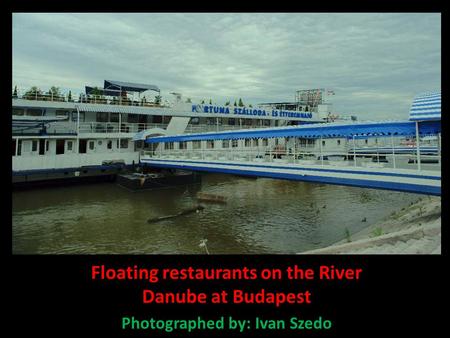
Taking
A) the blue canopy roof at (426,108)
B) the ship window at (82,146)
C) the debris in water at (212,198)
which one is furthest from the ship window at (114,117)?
the blue canopy roof at (426,108)

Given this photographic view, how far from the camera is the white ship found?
838 inches

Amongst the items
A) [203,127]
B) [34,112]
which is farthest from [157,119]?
[34,112]

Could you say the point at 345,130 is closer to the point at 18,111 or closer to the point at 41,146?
the point at 41,146

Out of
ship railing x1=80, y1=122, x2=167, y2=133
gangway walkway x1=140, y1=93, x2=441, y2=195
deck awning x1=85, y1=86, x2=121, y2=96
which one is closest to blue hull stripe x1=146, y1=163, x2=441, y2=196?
gangway walkway x1=140, y1=93, x2=441, y2=195

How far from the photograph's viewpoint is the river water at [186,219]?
1130 cm

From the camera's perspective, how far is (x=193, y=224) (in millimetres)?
13828

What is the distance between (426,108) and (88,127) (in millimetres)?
23772

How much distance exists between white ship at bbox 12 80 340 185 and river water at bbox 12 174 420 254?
1727 millimetres

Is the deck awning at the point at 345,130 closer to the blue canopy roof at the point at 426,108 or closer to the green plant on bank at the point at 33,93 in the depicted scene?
the blue canopy roof at the point at 426,108

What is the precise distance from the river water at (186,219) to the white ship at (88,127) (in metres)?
1.73

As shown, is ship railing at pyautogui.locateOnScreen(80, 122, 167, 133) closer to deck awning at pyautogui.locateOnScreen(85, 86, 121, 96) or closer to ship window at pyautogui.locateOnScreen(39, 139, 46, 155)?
ship window at pyautogui.locateOnScreen(39, 139, 46, 155)

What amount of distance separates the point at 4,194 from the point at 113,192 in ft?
57.2

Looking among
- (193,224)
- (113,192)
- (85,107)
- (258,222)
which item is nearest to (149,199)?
Answer: (113,192)
